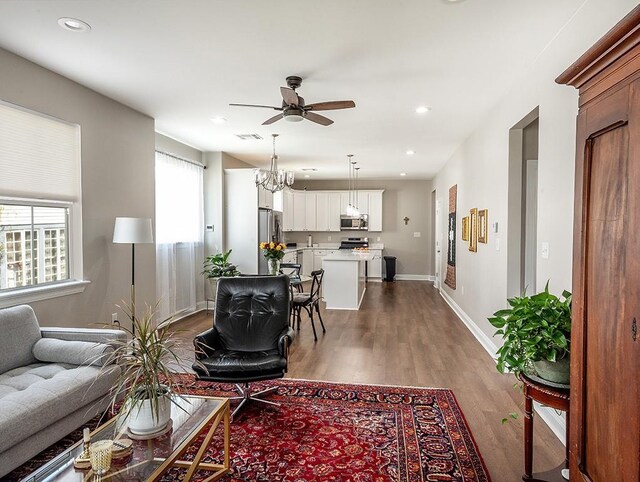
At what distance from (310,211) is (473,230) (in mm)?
5988

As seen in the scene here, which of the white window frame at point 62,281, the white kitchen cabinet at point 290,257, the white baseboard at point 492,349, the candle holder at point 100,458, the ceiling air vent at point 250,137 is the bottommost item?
the white baseboard at point 492,349

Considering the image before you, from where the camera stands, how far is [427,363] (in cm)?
409

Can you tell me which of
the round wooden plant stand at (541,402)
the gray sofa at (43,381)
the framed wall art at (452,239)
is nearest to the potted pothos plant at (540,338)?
the round wooden plant stand at (541,402)

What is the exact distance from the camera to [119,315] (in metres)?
4.36

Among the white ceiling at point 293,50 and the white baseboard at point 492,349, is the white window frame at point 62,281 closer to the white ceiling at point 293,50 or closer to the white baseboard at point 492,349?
the white ceiling at point 293,50

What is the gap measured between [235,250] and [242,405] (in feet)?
14.1

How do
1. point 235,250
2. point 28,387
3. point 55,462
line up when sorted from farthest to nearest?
point 235,250, point 28,387, point 55,462

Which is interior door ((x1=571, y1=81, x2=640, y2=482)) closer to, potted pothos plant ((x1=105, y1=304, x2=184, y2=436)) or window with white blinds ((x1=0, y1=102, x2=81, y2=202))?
potted pothos plant ((x1=105, y1=304, x2=184, y2=436))

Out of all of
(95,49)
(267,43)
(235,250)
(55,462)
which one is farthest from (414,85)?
(235,250)

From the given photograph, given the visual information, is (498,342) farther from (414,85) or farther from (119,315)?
(119,315)

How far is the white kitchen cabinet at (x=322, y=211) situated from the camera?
10.9m

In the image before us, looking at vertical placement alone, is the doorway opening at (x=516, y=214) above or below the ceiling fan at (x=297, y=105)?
below

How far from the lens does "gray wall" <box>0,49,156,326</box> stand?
3340 millimetres

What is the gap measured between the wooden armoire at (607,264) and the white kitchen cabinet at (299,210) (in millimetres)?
9340
